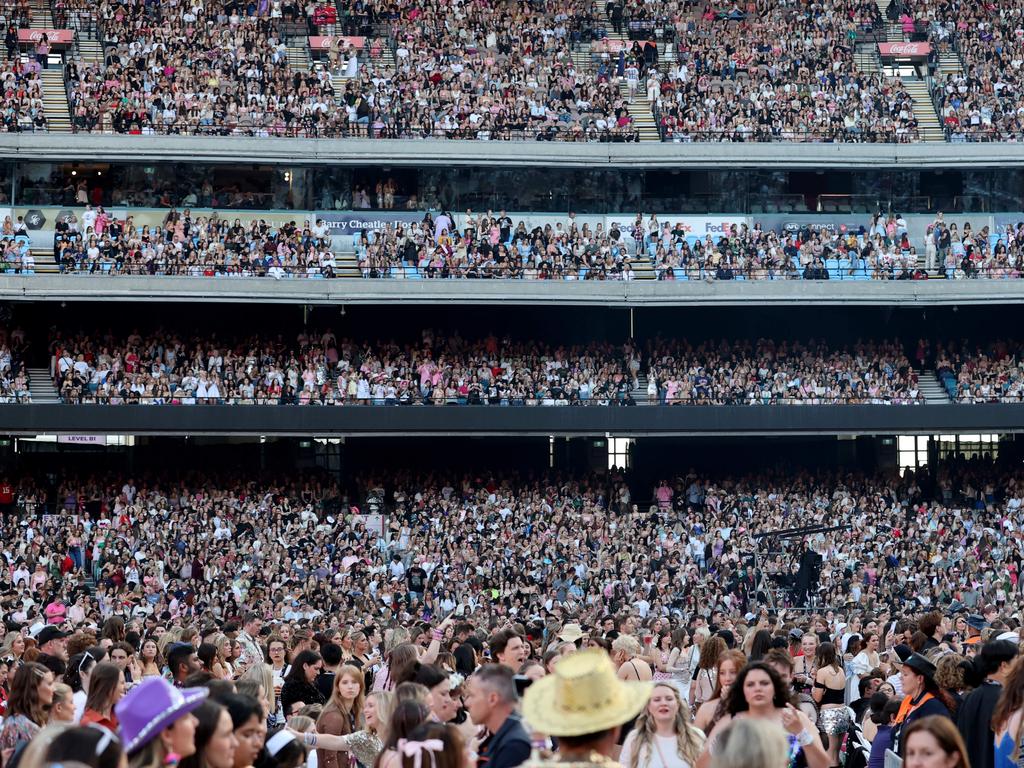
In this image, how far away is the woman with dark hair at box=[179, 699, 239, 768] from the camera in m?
6.88

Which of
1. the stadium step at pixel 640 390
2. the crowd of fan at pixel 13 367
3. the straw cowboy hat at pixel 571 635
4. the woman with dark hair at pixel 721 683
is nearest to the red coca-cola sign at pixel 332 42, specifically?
the crowd of fan at pixel 13 367

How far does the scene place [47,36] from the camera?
43.7 m

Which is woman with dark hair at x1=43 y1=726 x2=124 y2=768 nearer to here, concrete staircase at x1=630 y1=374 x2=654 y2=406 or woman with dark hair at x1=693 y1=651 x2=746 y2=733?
woman with dark hair at x1=693 y1=651 x2=746 y2=733

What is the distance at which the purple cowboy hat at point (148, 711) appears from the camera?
6.44m

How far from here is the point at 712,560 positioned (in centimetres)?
3484

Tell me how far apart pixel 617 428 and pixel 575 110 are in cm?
909

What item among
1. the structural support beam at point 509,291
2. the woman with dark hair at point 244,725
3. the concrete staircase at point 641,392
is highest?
the woman with dark hair at point 244,725

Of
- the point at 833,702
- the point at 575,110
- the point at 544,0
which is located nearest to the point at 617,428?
the point at 575,110

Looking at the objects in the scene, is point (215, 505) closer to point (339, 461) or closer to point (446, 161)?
point (339, 461)

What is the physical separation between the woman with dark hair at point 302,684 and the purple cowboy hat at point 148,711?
6.56 m

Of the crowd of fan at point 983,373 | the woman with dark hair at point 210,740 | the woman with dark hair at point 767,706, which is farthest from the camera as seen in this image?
the crowd of fan at point 983,373

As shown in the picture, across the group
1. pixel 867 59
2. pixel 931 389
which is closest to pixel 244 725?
pixel 931 389

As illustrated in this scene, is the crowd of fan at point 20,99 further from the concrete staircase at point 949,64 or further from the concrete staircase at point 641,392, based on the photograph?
the concrete staircase at point 949,64

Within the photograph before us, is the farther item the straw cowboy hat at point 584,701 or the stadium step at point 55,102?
the stadium step at point 55,102
